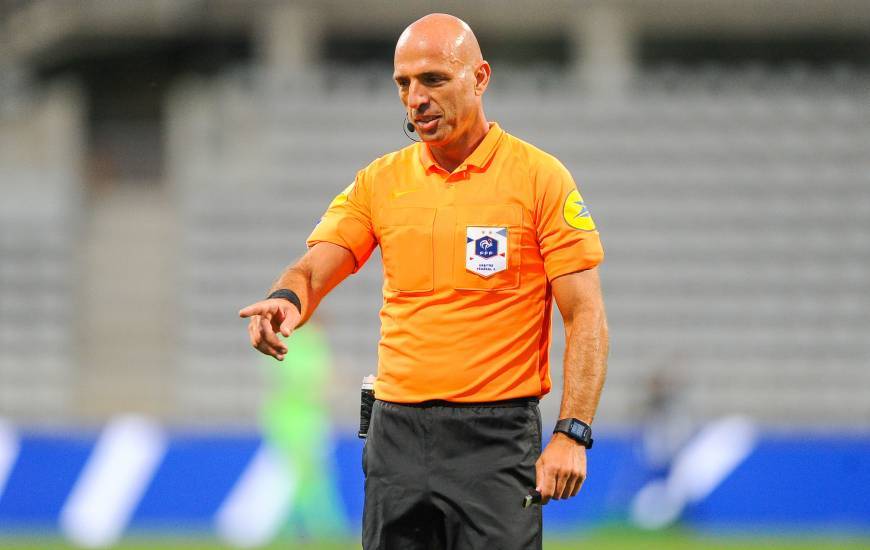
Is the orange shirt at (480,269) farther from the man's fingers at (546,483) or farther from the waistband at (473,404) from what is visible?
the man's fingers at (546,483)

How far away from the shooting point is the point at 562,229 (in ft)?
13.5

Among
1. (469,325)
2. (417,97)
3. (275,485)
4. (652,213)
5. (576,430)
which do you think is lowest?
(275,485)

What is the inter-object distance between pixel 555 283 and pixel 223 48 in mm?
14469

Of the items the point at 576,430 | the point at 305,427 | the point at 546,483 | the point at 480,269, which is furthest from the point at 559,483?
the point at 305,427

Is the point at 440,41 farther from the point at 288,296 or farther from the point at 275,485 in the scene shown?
the point at 275,485

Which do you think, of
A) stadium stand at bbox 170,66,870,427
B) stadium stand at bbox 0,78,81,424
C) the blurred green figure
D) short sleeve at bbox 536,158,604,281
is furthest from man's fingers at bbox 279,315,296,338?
stadium stand at bbox 0,78,81,424

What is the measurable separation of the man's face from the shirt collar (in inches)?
3.4

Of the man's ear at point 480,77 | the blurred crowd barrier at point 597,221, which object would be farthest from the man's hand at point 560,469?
the blurred crowd barrier at point 597,221

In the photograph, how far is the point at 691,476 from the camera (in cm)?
1250

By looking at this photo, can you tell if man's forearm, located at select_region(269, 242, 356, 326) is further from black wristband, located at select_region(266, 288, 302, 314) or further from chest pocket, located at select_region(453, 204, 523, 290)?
chest pocket, located at select_region(453, 204, 523, 290)

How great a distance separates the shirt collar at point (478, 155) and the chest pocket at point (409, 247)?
0.16 m

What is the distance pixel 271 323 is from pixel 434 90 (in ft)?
2.73

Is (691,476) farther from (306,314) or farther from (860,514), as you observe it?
(306,314)

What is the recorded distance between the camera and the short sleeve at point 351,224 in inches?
171
